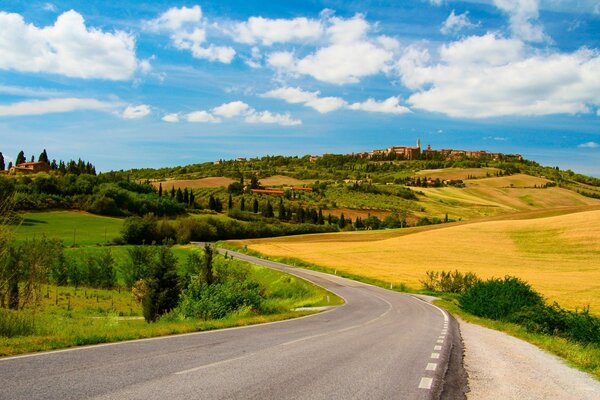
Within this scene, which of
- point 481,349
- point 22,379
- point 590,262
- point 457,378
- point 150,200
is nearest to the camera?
point 22,379

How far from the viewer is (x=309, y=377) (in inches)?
347

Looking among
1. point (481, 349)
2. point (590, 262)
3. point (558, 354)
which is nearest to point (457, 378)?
point (481, 349)

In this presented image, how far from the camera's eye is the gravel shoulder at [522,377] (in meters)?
8.55

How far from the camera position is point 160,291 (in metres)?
38.1

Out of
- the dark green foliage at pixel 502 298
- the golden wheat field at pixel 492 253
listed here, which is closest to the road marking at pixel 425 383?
the dark green foliage at pixel 502 298

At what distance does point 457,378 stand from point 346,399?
326cm

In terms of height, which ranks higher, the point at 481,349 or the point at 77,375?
the point at 77,375

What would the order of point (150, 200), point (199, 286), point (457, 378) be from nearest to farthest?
1. point (457, 378)
2. point (199, 286)
3. point (150, 200)

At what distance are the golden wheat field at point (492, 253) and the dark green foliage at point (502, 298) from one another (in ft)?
48.3

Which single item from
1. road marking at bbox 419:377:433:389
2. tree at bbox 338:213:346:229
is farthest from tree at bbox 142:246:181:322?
tree at bbox 338:213:346:229

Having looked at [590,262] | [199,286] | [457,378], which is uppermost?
[457,378]

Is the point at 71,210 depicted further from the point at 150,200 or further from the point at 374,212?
the point at 374,212

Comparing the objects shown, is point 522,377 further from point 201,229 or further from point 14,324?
point 201,229

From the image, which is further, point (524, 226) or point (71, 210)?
point (71, 210)
